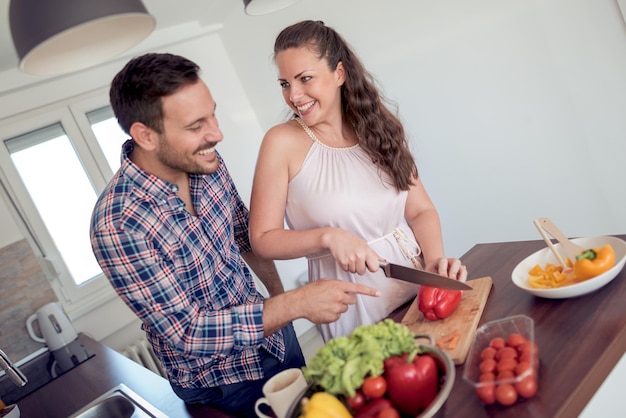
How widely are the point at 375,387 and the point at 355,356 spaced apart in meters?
0.06

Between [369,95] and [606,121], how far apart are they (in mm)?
1136

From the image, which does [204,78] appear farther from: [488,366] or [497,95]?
[488,366]

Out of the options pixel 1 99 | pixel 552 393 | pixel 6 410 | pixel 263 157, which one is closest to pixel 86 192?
pixel 1 99

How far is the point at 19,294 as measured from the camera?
2.93 m

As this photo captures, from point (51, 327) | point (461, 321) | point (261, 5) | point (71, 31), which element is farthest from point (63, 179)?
point (461, 321)

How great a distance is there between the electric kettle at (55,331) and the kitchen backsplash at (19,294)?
0.04 meters

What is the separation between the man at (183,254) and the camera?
1.36m

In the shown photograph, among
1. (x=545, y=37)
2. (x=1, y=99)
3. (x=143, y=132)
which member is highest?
(x=1, y=99)

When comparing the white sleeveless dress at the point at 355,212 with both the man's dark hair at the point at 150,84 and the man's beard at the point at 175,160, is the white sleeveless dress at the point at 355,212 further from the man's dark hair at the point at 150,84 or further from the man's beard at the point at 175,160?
the man's dark hair at the point at 150,84

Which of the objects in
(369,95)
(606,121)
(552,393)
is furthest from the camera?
(606,121)

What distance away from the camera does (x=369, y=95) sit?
1.83 meters

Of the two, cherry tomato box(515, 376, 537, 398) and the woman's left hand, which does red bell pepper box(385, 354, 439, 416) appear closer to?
cherry tomato box(515, 376, 537, 398)

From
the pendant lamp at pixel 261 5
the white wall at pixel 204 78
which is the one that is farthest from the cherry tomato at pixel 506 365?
the white wall at pixel 204 78

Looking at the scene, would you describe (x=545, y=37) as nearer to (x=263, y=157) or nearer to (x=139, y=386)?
(x=263, y=157)
